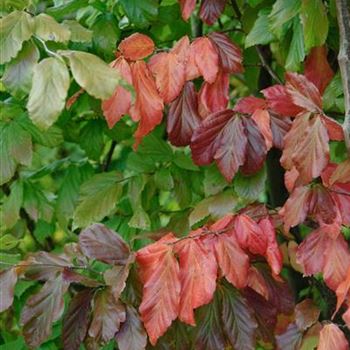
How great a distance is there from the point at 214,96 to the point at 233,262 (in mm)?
339

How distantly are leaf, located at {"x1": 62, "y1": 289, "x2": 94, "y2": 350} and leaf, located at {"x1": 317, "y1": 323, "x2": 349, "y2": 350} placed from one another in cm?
39

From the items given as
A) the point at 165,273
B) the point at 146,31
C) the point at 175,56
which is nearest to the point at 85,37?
the point at 175,56

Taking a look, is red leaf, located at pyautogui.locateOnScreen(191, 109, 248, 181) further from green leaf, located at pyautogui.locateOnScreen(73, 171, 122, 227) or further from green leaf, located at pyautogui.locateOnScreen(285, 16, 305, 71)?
green leaf, located at pyautogui.locateOnScreen(73, 171, 122, 227)

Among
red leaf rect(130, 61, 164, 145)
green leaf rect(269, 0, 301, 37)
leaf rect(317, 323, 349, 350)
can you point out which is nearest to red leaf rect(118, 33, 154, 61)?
red leaf rect(130, 61, 164, 145)

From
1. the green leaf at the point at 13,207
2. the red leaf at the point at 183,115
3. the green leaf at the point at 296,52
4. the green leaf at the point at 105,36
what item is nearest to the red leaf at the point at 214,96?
the red leaf at the point at 183,115

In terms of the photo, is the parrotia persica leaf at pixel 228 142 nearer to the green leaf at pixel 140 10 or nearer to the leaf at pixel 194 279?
the leaf at pixel 194 279

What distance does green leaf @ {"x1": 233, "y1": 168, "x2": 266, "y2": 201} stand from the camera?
136cm

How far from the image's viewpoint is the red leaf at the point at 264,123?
1283mm

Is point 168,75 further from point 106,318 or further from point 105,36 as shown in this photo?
point 106,318

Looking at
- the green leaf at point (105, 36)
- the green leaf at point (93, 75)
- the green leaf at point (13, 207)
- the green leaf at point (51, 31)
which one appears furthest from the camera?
the green leaf at point (13, 207)

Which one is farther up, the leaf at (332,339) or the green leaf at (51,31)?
the green leaf at (51,31)

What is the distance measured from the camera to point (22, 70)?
1.04 m

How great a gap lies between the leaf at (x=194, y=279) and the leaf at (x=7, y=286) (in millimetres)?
282

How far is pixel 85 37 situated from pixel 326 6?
0.55 metres
